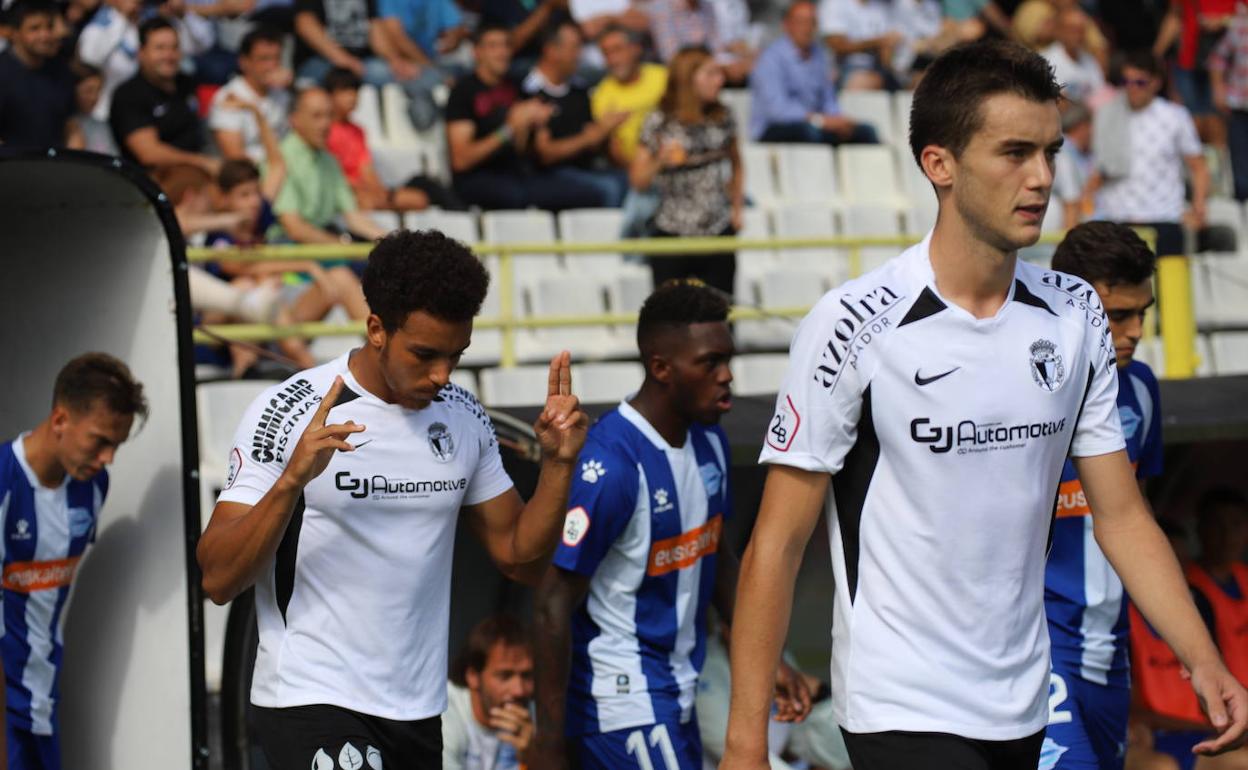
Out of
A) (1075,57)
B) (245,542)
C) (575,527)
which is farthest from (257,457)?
(1075,57)

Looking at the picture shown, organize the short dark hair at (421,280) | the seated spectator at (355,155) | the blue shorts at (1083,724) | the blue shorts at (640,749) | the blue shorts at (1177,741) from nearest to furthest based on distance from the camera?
1. the short dark hair at (421,280)
2. the blue shorts at (1083,724)
3. the blue shorts at (640,749)
4. the blue shorts at (1177,741)
5. the seated spectator at (355,155)

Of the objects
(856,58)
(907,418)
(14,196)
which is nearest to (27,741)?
(14,196)

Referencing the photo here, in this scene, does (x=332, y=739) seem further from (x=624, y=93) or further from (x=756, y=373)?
(x=624, y=93)

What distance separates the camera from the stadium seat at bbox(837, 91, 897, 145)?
14.5 m

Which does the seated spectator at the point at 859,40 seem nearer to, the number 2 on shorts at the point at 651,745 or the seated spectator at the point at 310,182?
the seated spectator at the point at 310,182

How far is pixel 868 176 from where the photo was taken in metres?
13.9

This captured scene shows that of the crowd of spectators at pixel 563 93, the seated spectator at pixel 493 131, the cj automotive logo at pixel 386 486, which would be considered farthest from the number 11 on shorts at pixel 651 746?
the seated spectator at pixel 493 131

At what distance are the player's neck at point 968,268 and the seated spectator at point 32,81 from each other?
23.1 ft

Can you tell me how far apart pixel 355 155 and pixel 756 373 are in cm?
283

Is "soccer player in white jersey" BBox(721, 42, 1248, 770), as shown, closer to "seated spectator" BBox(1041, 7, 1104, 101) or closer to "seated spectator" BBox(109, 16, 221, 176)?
"seated spectator" BBox(109, 16, 221, 176)

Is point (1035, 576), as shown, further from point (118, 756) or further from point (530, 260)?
point (530, 260)

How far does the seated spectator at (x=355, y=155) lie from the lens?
428 inches

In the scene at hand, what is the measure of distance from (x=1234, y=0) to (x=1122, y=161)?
379cm

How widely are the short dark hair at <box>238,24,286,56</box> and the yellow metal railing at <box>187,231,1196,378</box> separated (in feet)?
6.93
